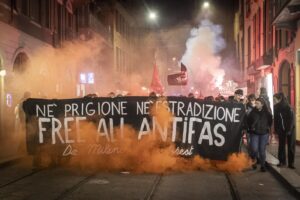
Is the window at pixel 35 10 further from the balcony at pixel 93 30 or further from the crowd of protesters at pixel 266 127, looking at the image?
the crowd of protesters at pixel 266 127

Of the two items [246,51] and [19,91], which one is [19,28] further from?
[246,51]

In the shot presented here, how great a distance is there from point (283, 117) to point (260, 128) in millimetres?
666

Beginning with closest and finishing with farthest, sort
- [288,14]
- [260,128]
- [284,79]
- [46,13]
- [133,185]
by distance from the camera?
[133,185]
[260,128]
[288,14]
[284,79]
[46,13]

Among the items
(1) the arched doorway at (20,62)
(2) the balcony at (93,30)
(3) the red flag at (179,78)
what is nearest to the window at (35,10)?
(1) the arched doorway at (20,62)

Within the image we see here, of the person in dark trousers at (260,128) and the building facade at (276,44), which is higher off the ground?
the building facade at (276,44)

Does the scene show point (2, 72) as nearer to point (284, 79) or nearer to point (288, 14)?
point (288, 14)

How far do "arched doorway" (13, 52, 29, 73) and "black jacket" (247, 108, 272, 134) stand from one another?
11.9 metres

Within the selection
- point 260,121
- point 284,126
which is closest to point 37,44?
point 260,121

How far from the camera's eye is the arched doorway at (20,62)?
20.1m

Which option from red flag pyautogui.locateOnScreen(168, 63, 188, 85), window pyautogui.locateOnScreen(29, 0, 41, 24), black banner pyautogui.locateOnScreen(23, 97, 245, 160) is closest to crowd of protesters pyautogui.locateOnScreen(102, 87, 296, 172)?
black banner pyautogui.locateOnScreen(23, 97, 245, 160)

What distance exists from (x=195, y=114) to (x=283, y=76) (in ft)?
34.3

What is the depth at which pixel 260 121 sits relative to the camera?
35.2 ft

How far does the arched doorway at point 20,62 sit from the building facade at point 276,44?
10.1m

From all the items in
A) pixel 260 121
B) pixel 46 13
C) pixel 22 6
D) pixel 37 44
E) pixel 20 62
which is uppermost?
pixel 46 13
